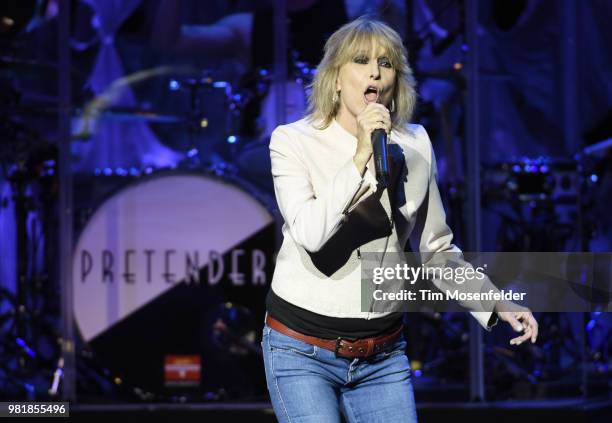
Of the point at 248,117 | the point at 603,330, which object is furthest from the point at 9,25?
the point at 603,330

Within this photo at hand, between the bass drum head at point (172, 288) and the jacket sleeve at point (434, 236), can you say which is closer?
the jacket sleeve at point (434, 236)

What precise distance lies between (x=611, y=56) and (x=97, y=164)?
2.92 metres

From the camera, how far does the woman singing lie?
2.17 metres

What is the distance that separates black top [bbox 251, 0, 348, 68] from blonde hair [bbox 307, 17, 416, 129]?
2.94m

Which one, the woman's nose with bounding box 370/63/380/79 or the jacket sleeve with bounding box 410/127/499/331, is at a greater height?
the woman's nose with bounding box 370/63/380/79

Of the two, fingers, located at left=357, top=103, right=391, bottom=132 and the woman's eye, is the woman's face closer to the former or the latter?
the woman's eye

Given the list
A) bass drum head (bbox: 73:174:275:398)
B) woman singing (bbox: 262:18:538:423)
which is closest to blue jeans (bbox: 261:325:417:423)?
woman singing (bbox: 262:18:538:423)

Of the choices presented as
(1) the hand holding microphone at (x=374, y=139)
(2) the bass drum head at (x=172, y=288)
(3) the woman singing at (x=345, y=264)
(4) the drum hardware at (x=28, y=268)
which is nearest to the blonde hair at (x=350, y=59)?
(3) the woman singing at (x=345, y=264)

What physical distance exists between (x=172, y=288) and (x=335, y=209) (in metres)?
3.37

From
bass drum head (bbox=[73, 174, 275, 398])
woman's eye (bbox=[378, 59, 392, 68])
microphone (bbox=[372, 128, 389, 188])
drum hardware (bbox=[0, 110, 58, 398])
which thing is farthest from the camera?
drum hardware (bbox=[0, 110, 58, 398])

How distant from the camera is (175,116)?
17.5ft

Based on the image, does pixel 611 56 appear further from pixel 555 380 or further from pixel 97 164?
pixel 97 164

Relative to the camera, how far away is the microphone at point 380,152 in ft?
6.60

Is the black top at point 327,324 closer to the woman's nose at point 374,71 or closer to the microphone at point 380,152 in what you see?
the microphone at point 380,152
